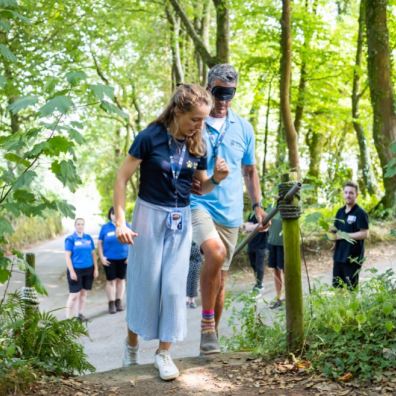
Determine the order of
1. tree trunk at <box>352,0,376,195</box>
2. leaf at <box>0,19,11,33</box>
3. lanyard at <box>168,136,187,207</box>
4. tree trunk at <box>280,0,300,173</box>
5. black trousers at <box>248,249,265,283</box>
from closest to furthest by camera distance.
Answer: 1. lanyard at <box>168,136,187,207</box>
2. leaf at <box>0,19,11,33</box>
3. black trousers at <box>248,249,265,283</box>
4. tree trunk at <box>280,0,300,173</box>
5. tree trunk at <box>352,0,376,195</box>

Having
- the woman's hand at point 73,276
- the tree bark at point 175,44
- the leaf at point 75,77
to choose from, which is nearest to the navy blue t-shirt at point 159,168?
the leaf at point 75,77

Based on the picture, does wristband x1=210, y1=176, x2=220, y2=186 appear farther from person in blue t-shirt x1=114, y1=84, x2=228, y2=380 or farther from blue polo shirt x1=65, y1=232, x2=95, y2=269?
blue polo shirt x1=65, y1=232, x2=95, y2=269

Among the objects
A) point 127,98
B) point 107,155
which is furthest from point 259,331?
point 107,155

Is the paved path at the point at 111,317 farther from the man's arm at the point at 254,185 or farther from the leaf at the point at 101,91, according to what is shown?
the leaf at the point at 101,91

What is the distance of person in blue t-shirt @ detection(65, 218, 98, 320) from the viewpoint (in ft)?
34.3

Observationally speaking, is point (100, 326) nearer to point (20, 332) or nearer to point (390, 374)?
point (20, 332)

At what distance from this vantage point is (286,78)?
512 inches

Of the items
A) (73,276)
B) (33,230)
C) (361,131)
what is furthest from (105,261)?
(33,230)

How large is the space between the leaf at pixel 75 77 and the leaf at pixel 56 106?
196mm

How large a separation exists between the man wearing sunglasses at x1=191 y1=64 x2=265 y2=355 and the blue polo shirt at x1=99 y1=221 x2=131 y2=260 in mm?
6564

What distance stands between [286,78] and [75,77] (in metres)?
10.0

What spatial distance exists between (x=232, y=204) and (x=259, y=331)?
3.61 ft

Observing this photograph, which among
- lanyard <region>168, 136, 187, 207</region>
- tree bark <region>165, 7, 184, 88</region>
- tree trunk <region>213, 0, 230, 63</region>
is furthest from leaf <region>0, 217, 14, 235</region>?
tree bark <region>165, 7, 184, 88</region>

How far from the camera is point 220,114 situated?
466 centimetres
